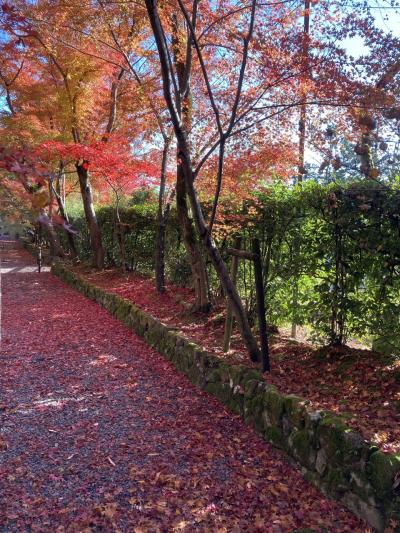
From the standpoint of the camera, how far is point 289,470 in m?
3.25

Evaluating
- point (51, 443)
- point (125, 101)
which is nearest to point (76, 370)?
point (51, 443)

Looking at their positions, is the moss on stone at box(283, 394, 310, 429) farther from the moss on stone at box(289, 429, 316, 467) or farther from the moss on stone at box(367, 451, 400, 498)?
the moss on stone at box(367, 451, 400, 498)

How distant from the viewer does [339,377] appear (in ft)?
13.0

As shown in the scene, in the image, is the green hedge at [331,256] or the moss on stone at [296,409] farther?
the green hedge at [331,256]

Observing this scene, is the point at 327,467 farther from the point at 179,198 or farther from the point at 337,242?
the point at 179,198

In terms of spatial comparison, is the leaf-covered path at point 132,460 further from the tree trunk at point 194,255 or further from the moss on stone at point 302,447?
the tree trunk at point 194,255

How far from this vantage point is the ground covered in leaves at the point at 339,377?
303cm

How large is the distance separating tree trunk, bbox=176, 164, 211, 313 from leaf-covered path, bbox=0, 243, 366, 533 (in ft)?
4.06

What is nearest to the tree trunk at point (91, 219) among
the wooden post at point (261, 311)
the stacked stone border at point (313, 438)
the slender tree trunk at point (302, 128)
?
the slender tree trunk at point (302, 128)

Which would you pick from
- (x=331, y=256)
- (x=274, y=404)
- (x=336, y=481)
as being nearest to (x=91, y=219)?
(x=331, y=256)

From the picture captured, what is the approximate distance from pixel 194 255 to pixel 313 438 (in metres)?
4.22

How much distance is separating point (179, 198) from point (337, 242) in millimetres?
3587

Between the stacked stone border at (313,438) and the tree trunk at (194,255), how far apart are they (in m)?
1.39

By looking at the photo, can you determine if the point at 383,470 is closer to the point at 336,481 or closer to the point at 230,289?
the point at 336,481
